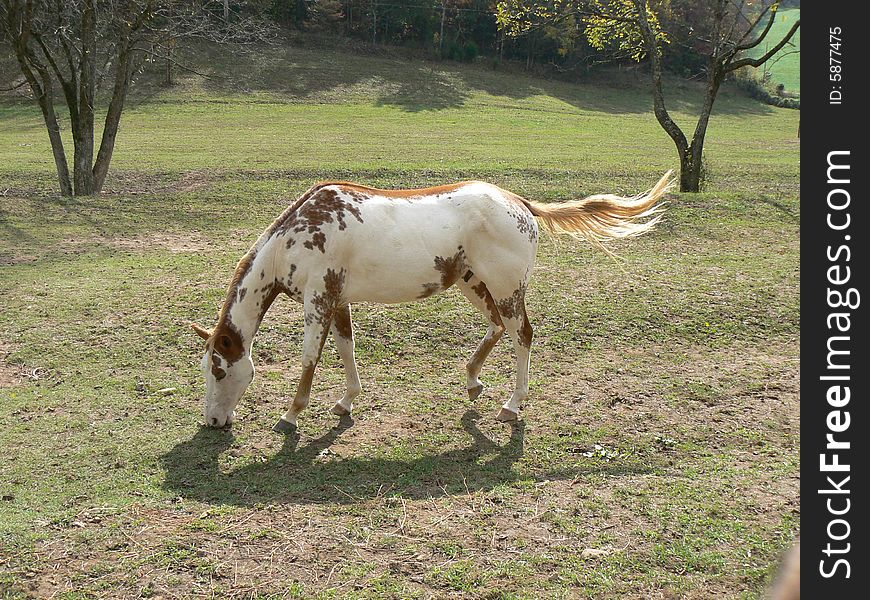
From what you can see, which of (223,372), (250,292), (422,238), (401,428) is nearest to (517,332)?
(422,238)

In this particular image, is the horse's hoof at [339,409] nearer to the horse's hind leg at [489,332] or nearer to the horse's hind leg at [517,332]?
the horse's hind leg at [489,332]

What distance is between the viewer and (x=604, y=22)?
688 inches

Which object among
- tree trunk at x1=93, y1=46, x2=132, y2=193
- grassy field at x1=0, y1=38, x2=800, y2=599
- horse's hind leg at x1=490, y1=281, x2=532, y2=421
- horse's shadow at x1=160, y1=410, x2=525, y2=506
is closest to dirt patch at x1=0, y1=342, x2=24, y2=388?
grassy field at x1=0, y1=38, x2=800, y2=599

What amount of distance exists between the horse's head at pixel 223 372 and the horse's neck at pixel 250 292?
0.09m

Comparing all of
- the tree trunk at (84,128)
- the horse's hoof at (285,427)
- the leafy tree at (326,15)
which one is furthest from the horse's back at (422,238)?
the leafy tree at (326,15)

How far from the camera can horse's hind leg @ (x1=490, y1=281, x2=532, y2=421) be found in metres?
6.70

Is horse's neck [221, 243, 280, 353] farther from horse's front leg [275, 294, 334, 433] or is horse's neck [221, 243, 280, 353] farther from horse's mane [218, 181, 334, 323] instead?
horse's front leg [275, 294, 334, 433]

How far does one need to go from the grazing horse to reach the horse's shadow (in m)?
0.40

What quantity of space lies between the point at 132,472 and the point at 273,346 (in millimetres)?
2753

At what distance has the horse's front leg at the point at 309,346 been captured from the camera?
6.30 metres

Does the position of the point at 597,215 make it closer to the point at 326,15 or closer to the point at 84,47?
the point at 84,47

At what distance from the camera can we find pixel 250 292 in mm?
6320

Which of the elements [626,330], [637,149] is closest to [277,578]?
[626,330]

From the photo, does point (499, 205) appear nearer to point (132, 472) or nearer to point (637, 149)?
point (132, 472)
